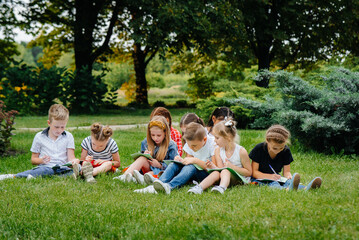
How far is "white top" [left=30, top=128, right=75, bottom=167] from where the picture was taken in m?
5.61

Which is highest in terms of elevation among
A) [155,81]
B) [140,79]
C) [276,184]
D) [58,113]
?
[155,81]

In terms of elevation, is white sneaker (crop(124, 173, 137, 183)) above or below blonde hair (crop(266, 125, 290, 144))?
below

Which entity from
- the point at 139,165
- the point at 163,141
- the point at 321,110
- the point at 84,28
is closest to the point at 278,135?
the point at 163,141

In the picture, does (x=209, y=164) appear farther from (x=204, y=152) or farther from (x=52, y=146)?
(x=52, y=146)

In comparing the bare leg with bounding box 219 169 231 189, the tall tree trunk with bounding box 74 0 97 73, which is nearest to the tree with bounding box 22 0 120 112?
the tall tree trunk with bounding box 74 0 97 73

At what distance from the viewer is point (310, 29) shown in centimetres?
2048

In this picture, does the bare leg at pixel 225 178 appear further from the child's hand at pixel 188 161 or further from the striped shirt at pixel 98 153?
the striped shirt at pixel 98 153

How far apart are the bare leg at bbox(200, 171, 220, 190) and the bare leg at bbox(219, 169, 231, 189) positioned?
89 mm

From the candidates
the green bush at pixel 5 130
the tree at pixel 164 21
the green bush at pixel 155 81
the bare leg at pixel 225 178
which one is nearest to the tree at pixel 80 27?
the tree at pixel 164 21

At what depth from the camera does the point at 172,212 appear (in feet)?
12.0

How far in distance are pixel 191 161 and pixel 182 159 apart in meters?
0.15

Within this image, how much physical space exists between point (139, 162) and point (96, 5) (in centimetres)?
1484

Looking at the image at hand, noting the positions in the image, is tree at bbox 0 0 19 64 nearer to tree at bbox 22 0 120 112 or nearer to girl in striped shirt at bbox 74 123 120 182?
tree at bbox 22 0 120 112

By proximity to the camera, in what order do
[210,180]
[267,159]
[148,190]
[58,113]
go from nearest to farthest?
[148,190] → [210,180] → [267,159] → [58,113]
